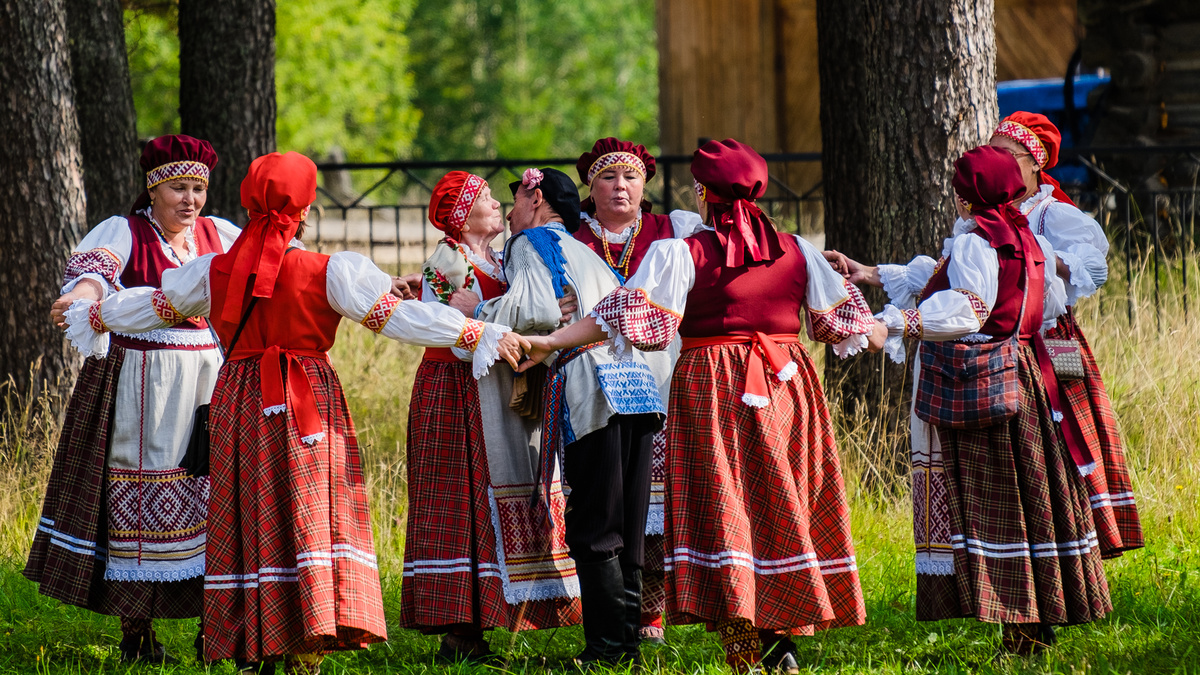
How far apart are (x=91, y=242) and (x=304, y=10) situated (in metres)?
15.8

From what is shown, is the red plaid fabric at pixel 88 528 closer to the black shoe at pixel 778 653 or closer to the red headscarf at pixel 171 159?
the red headscarf at pixel 171 159

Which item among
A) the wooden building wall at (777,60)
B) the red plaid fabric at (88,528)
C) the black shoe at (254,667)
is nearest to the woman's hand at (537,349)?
the black shoe at (254,667)

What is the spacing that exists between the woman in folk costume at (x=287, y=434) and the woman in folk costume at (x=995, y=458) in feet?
Result: 4.43

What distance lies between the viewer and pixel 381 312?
371 cm

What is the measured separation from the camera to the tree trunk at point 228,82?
738cm

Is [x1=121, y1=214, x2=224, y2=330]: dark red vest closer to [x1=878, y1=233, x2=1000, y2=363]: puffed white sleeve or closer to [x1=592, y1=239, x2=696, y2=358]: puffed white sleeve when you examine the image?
[x1=592, y1=239, x2=696, y2=358]: puffed white sleeve

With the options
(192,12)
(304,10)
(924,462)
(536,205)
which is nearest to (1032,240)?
(924,462)

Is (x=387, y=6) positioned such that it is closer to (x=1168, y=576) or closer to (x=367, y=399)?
(x=367, y=399)

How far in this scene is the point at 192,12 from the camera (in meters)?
7.43

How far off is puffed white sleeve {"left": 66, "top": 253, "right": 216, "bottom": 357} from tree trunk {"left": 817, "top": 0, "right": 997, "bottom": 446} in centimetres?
303

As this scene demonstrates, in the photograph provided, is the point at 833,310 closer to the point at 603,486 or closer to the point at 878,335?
the point at 878,335

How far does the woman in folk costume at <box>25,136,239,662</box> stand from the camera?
422 centimetres

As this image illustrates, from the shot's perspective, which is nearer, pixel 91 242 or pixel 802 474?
pixel 802 474

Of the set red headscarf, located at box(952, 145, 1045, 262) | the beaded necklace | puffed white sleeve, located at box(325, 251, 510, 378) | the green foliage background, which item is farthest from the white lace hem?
the green foliage background
